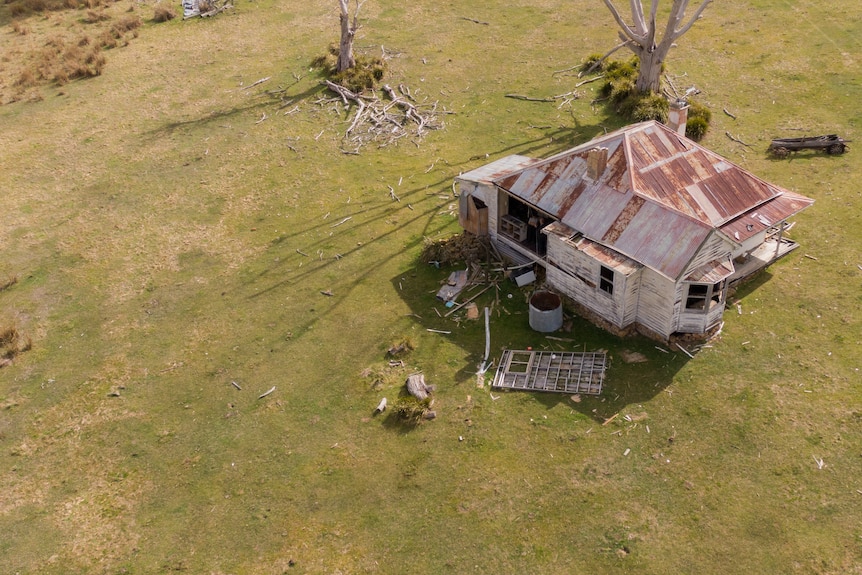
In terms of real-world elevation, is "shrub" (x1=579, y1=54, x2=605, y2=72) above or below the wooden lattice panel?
above

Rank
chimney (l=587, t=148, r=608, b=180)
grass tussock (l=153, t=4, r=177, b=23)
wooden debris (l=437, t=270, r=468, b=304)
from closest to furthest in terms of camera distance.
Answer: chimney (l=587, t=148, r=608, b=180) < wooden debris (l=437, t=270, r=468, b=304) < grass tussock (l=153, t=4, r=177, b=23)

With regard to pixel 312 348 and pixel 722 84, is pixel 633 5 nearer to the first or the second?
pixel 722 84

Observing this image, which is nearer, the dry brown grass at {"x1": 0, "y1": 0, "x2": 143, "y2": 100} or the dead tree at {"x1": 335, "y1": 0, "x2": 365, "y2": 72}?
the dead tree at {"x1": 335, "y1": 0, "x2": 365, "y2": 72}

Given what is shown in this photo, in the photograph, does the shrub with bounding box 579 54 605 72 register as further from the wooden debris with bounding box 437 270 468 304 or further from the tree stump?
the tree stump

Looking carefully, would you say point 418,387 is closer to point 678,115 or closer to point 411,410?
point 411,410

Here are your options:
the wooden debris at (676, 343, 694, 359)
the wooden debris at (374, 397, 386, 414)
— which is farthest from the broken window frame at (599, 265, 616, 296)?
the wooden debris at (374, 397, 386, 414)

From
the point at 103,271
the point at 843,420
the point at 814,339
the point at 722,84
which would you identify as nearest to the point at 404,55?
the point at 722,84

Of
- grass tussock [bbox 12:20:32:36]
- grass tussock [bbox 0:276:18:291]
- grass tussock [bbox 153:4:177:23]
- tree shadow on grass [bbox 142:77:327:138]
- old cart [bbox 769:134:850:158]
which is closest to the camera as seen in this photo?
grass tussock [bbox 0:276:18:291]
